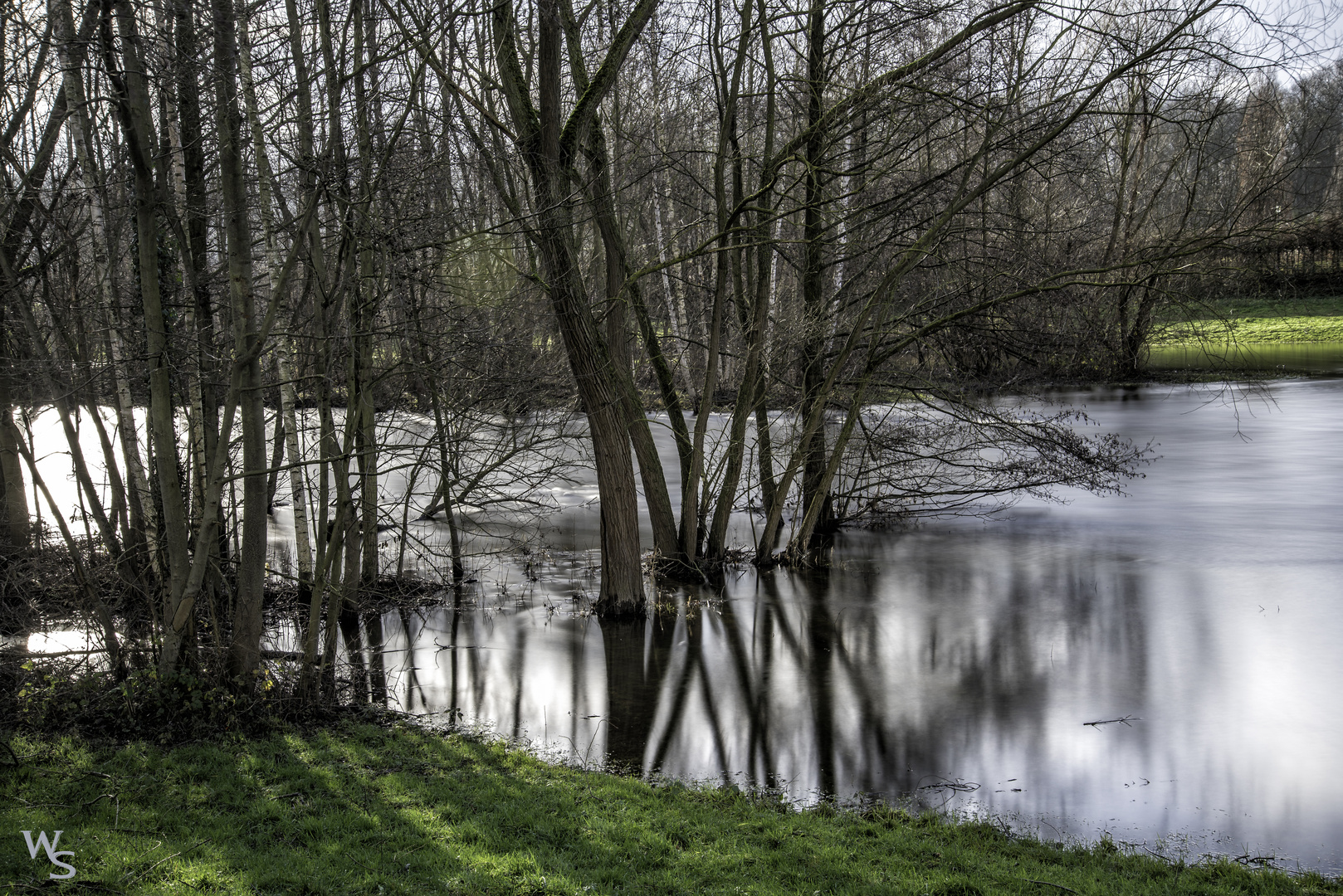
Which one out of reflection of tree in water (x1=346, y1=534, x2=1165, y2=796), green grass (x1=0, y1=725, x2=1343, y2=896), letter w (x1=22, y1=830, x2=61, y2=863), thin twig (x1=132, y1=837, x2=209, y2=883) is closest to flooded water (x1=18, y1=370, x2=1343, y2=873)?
reflection of tree in water (x1=346, y1=534, x2=1165, y2=796)

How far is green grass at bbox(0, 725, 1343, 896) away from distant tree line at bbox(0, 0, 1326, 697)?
171 cm

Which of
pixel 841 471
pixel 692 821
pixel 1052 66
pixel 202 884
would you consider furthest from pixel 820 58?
pixel 202 884

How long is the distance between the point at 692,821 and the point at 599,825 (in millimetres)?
628

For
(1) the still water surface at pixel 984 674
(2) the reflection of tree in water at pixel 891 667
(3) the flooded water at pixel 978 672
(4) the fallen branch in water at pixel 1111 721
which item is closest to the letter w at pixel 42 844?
(3) the flooded water at pixel 978 672

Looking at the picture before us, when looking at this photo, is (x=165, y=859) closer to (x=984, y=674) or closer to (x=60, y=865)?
(x=60, y=865)

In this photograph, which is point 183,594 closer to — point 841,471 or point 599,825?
point 599,825

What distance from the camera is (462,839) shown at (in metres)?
5.68

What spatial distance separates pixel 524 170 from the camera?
12.0 m

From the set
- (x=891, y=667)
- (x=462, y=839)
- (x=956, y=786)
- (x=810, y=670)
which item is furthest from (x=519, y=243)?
(x=462, y=839)

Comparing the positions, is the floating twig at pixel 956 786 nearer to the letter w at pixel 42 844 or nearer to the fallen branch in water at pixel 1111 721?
the fallen branch in water at pixel 1111 721

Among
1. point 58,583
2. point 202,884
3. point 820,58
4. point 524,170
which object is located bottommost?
point 202,884

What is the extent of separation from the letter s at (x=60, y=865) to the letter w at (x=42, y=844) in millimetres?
12

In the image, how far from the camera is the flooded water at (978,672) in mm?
7785

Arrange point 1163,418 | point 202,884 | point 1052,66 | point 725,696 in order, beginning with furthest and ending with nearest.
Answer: point 1163,418 < point 1052,66 < point 725,696 < point 202,884
